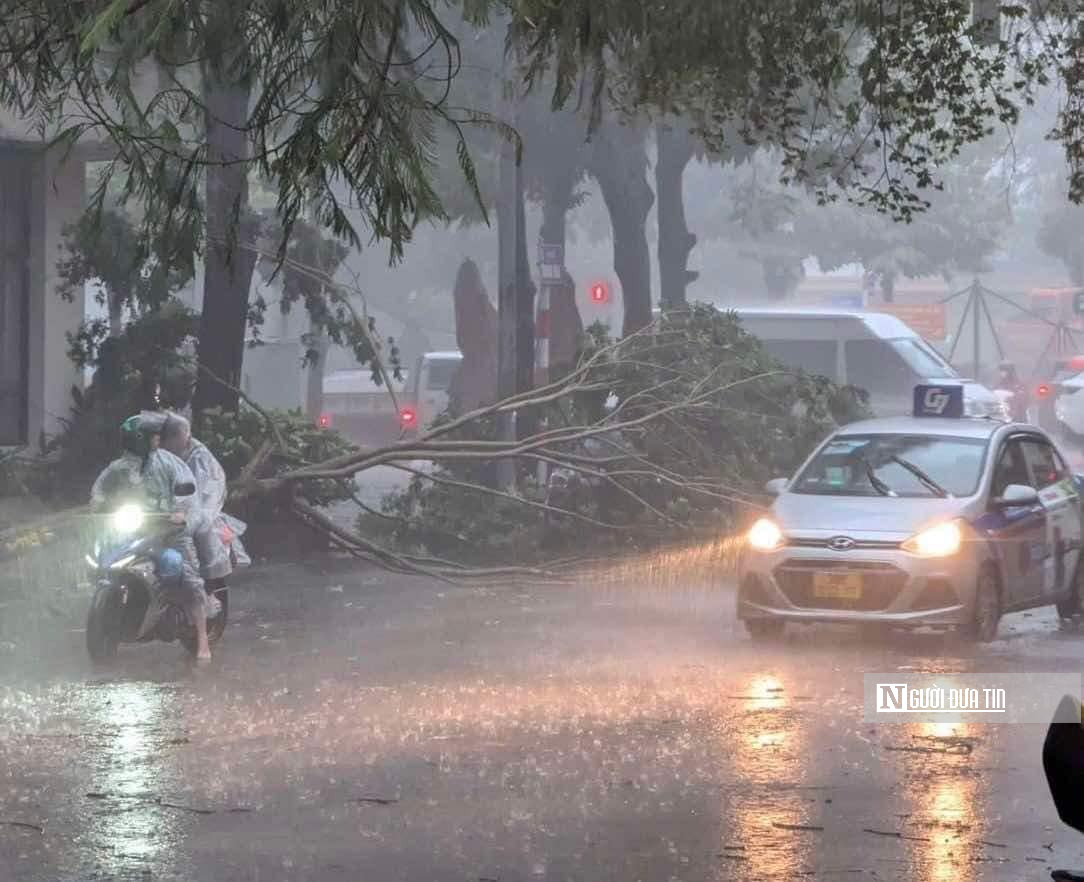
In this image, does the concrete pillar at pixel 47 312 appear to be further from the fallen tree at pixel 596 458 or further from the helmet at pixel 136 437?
the helmet at pixel 136 437

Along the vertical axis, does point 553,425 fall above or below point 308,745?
above

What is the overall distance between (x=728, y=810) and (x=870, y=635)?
6.37m

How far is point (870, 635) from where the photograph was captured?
48.6ft

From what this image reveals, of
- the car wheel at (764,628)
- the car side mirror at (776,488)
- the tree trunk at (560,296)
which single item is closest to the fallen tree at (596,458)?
the car side mirror at (776,488)

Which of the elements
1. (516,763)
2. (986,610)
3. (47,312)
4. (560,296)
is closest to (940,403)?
(986,610)

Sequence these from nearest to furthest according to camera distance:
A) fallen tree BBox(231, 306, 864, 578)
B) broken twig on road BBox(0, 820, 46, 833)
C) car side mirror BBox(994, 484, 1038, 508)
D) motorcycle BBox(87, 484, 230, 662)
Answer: broken twig on road BBox(0, 820, 46, 833) → motorcycle BBox(87, 484, 230, 662) → car side mirror BBox(994, 484, 1038, 508) → fallen tree BBox(231, 306, 864, 578)

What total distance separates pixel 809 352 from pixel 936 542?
1806cm

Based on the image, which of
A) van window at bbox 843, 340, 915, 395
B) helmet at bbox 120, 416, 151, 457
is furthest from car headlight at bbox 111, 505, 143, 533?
van window at bbox 843, 340, 915, 395

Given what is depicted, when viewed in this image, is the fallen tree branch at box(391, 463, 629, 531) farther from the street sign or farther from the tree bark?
the street sign

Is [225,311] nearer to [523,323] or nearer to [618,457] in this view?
[618,457]

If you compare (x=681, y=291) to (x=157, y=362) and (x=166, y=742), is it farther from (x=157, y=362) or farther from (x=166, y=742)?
(x=166, y=742)

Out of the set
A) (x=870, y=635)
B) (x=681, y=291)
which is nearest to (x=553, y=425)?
(x=870, y=635)

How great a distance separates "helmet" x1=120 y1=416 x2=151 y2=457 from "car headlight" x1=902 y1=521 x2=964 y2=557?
4.88 m

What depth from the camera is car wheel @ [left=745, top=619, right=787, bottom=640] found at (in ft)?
46.8
